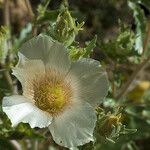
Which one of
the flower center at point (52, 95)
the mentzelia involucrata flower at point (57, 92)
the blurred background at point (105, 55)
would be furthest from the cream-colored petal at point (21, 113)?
the blurred background at point (105, 55)

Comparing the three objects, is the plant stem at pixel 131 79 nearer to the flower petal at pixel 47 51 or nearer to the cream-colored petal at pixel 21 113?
the flower petal at pixel 47 51

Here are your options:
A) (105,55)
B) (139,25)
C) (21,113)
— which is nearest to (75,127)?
(21,113)

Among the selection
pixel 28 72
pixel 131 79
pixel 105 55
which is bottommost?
pixel 131 79

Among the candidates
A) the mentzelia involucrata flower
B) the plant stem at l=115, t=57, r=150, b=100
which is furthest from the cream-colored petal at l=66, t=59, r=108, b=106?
the plant stem at l=115, t=57, r=150, b=100

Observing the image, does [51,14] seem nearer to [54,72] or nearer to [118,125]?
[54,72]

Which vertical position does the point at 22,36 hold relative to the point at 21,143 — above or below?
above

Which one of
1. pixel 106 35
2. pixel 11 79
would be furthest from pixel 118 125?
pixel 106 35

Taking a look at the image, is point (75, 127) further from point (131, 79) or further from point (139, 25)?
point (139, 25)
